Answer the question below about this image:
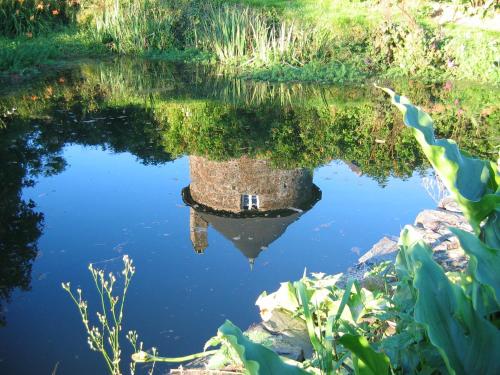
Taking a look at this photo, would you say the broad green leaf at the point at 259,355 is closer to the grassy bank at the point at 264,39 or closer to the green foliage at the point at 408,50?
the grassy bank at the point at 264,39

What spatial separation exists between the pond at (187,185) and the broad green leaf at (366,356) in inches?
62.9

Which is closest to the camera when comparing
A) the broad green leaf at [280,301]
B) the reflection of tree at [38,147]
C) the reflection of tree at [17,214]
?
the broad green leaf at [280,301]

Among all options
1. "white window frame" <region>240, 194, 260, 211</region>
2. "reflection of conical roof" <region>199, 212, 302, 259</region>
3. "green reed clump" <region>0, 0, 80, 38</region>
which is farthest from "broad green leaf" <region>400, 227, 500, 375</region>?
"green reed clump" <region>0, 0, 80, 38</region>

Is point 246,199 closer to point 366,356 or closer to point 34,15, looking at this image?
point 366,356

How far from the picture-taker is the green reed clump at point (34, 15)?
41.6 feet

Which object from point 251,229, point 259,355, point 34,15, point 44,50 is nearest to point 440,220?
Answer: point 251,229

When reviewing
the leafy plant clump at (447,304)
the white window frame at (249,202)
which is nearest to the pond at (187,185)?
the white window frame at (249,202)

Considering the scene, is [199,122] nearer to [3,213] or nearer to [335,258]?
[3,213]

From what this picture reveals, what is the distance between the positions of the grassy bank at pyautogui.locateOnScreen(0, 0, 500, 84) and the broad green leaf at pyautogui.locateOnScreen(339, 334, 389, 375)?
8.77 m

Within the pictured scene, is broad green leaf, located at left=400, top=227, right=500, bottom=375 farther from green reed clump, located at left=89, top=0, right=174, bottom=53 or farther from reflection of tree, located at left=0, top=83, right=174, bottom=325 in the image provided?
green reed clump, located at left=89, top=0, right=174, bottom=53

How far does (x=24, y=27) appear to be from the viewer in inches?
512

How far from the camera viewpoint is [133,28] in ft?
41.6

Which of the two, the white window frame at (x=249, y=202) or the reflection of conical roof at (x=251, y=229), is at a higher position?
the reflection of conical roof at (x=251, y=229)

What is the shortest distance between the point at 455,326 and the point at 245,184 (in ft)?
14.1
